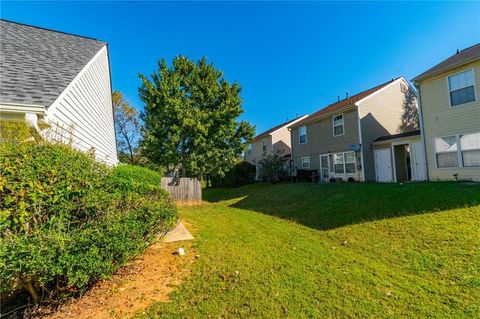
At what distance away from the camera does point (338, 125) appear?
58.6 feet

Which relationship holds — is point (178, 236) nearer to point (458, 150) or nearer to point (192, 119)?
point (192, 119)

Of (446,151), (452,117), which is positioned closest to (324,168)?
(446,151)

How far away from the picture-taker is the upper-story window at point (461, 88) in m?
10.6

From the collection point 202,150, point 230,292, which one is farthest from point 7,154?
point 202,150

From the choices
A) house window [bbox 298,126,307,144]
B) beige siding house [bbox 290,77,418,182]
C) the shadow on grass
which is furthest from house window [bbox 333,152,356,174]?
the shadow on grass

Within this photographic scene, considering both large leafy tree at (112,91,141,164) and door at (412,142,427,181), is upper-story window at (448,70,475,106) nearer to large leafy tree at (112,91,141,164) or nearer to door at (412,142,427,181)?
door at (412,142,427,181)

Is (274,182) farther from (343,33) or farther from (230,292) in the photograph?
(230,292)

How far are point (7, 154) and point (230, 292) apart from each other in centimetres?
361

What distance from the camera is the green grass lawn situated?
10.7ft

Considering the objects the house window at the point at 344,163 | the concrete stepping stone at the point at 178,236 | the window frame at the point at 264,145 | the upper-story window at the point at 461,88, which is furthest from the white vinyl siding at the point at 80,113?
the window frame at the point at 264,145

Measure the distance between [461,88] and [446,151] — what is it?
115 inches

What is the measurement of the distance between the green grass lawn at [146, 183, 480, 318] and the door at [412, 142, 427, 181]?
4.98 m

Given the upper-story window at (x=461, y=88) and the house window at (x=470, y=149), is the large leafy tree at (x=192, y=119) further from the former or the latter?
the house window at (x=470, y=149)

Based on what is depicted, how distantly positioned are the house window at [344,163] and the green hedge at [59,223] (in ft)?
51.7
